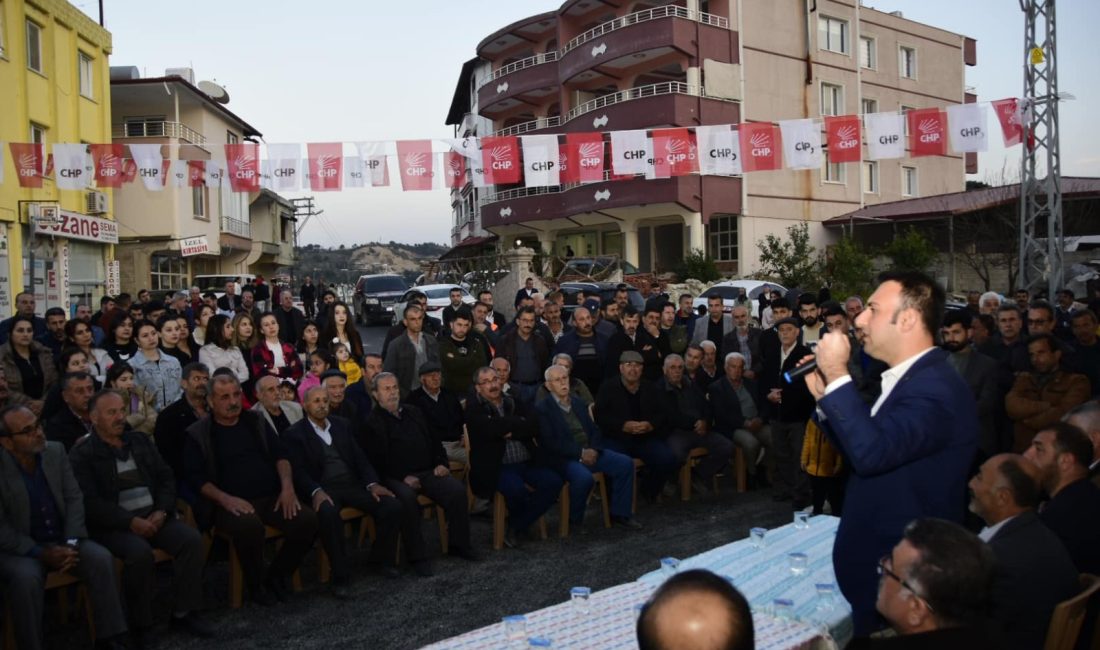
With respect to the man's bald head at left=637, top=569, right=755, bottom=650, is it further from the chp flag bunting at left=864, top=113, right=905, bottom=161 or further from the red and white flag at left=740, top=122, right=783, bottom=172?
the chp flag bunting at left=864, top=113, right=905, bottom=161

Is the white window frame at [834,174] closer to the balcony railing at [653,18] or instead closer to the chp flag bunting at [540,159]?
the balcony railing at [653,18]

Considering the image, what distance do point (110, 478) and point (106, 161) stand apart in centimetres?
1124

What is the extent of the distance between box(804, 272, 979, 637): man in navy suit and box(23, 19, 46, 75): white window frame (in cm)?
2210

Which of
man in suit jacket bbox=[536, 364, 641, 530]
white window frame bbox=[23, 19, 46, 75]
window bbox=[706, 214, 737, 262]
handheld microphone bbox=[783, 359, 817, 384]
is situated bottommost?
man in suit jacket bbox=[536, 364, 641, 530]

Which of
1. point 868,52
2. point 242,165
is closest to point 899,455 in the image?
point 242,165

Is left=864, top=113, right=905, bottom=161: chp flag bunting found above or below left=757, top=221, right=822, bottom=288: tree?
above

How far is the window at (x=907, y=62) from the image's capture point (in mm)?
33594

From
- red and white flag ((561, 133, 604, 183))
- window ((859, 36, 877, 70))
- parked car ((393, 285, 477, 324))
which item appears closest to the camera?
red and white flag ((561, 133, 604, 183))

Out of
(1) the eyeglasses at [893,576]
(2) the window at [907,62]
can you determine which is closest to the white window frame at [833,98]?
(2) the window at [907,62]

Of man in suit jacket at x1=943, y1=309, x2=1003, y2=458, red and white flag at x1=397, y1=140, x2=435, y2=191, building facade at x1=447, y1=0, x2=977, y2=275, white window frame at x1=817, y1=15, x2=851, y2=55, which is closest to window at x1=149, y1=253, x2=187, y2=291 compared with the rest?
building facade at x1=447, y1=0, x2=977, y2=275

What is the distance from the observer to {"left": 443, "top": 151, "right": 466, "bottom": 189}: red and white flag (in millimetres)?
14852

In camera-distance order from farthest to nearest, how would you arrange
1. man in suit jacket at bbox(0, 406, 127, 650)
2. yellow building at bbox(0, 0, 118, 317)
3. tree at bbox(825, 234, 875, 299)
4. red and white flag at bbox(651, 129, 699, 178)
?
tree at bbox(825, 234, 875, 299) → yellow building at bbox(0, 0, 118, 317) → red and white flag at bbox(651, 129, 699, 178) → man in suit jacket at bbox(0, 406, 127, 650)

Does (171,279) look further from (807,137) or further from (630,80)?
(807,137)

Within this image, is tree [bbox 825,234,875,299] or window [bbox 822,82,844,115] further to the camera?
window [bbox 822,82,844,115]
